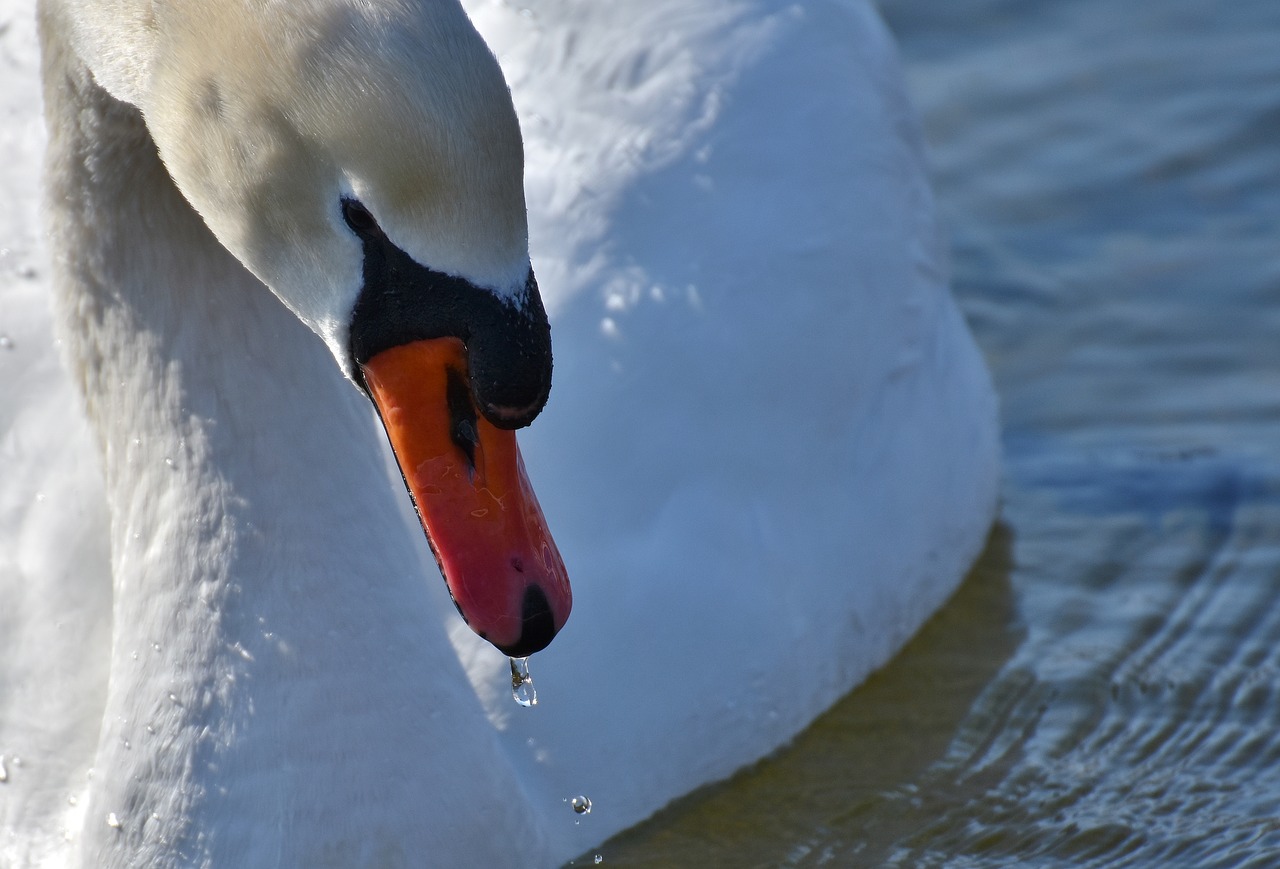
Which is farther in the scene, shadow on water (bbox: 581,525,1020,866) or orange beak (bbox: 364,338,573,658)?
shadow on water (bbox: 581,525,1020,866)

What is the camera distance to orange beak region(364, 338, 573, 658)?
3.54 meters

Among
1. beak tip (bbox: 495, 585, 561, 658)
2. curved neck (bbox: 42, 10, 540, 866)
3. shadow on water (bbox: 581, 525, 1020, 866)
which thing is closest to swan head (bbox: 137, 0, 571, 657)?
beak tip (bbox: 495, 585, 561, 658)

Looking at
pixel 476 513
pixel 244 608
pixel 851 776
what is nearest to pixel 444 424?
pixel 476 513

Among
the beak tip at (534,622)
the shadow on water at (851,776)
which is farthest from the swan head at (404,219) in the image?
the shadow on water at (851,776)

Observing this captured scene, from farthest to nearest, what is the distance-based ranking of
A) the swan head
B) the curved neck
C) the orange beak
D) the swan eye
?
the curved neck < the orange beak < the swan eye < the swan head

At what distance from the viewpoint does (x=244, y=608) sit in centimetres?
419

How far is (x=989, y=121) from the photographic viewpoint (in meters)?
8.48

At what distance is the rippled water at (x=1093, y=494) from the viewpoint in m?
A: 5.09

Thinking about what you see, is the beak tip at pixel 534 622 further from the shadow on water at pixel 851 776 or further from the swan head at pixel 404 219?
the shadow on water at pixel 851 776

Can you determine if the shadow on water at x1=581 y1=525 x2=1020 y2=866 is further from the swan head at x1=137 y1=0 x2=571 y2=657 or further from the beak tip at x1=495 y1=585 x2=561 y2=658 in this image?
the swan head at x1=137 y1=0 x2=571 y2=657

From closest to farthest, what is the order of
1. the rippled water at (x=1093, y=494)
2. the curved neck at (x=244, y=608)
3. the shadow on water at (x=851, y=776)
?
the curved neck at (x=244, y=608) → the shadow on water at (x=851, y=776) → the rippled water at (x=1093, y=494)

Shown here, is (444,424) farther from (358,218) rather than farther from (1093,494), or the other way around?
(1093,494)

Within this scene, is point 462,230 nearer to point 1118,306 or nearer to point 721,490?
point 721,490

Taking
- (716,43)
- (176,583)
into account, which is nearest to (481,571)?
(176,583)
